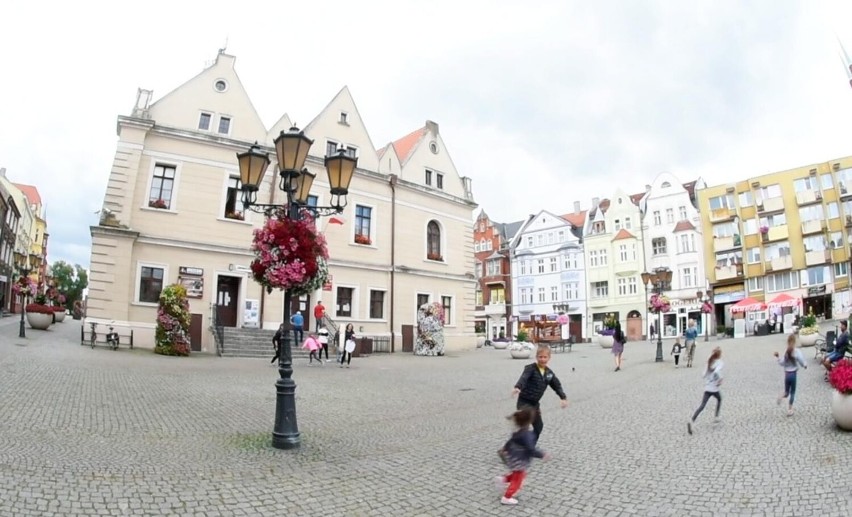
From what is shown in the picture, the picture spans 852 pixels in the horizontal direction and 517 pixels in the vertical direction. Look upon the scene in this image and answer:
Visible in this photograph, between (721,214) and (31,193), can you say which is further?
(31,193)

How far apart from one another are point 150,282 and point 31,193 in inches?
2963

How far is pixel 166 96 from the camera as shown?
25.3m

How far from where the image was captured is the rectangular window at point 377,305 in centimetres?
3031

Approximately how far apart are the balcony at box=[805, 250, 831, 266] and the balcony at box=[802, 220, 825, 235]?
192cm

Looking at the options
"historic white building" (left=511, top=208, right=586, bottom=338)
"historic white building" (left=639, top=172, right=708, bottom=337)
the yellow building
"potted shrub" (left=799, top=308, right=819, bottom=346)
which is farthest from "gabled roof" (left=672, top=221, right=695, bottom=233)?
"potted shrub" (left=799, top=308, right=819, bottom=346)

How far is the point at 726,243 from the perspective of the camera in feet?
168

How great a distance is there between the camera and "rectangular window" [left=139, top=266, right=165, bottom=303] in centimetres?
2342

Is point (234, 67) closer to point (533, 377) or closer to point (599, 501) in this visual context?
point (533, 377)

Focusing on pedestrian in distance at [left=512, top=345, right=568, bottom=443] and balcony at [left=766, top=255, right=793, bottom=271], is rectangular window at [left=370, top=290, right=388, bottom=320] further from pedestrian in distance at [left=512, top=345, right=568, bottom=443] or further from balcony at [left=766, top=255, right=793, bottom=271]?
balcony at [left=766, top=255, right=793, bottom=271]

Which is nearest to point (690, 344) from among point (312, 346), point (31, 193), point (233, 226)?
point (312, 346)

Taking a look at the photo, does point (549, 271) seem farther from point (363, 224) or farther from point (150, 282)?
point (150, 282)

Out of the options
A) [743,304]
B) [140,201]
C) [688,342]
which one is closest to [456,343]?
[688,342]

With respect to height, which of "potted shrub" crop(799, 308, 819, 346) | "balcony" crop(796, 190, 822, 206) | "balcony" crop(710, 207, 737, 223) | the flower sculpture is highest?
"balcony" crop(796, 190, 822, 206)

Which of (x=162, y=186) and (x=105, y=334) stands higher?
(x=162, y=186)
